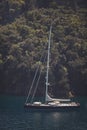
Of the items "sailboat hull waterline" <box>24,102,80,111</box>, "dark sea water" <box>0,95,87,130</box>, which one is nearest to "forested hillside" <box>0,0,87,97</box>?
"dark sea water" <box>0,95,87,130</box>

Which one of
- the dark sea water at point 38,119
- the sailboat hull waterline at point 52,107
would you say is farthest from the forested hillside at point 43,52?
the sailboat hull waterline at point 52,107

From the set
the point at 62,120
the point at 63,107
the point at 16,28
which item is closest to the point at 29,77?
the point at 16,28

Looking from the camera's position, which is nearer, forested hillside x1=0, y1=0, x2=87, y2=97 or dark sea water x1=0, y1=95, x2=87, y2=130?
dark sea water x1=0, y1=95, x2=87, y2=130

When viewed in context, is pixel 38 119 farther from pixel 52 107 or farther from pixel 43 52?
pixel 43 52

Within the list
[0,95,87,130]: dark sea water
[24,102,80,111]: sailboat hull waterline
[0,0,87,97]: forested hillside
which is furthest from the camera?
[0,0,87,97]: forested hillside

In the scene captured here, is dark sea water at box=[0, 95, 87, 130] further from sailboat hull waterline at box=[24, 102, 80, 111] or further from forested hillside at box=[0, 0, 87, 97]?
forested hillside at box=[0, 0, 87, 97]

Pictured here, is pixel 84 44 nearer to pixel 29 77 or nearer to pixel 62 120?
pixel 29 77

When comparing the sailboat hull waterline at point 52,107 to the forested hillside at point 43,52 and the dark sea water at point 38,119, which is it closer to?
the dark sea water at point 38,119
